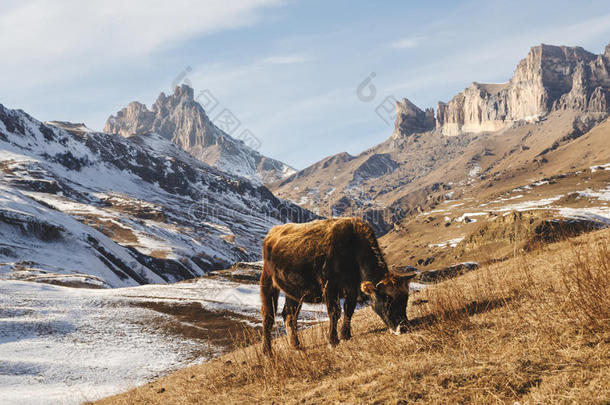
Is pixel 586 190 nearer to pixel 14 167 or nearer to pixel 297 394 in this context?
pixel 297 394

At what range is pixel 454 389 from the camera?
4965 millimetres

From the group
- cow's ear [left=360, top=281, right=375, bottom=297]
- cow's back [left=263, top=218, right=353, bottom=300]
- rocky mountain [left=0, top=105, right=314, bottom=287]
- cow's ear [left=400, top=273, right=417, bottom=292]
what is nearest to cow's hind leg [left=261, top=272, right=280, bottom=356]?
cow's back [left=263, top=218, right=353, bottom=300]

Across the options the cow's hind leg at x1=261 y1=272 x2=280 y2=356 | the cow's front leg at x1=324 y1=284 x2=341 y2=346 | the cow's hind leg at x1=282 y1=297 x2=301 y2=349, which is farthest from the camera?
the cow's hind leg at x1=261 y1=272 x2=280 y2=356

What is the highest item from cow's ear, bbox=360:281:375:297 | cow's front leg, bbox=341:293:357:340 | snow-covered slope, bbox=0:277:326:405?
cow's ear, bbox=360:281:375:297

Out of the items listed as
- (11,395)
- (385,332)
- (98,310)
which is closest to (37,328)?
(98,310)

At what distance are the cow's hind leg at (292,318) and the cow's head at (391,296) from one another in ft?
5.52

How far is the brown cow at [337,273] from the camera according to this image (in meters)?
8.62

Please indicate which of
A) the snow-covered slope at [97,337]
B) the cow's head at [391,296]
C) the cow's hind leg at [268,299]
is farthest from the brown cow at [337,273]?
the snow-covered slope at [97,337]

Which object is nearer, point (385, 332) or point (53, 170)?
point (385, 332)

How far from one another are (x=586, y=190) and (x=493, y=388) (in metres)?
224

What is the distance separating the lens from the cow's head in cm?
852

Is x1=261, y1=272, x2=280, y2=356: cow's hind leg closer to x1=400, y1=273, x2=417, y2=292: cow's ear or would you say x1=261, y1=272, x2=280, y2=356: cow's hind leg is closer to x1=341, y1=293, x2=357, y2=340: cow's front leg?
x1=341, y1=293, x2=357, y2=340: cow's front leg

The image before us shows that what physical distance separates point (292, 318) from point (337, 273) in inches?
64.8

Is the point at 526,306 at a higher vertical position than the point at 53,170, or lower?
lower
